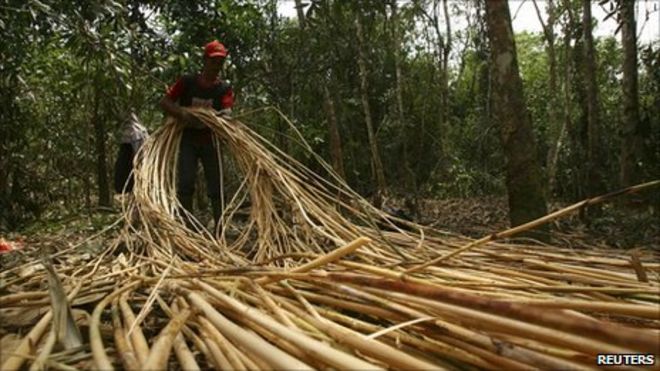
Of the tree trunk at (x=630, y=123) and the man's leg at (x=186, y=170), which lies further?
the tree trunk at (x=630, y=123)

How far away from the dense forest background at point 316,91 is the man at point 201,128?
0.19m

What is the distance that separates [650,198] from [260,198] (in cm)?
340

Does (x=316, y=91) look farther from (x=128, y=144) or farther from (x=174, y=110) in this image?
(x=174, y=110)

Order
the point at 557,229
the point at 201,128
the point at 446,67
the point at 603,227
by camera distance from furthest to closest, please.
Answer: the point at 446,67, the point at 603,227, the point at 557,229, the point at 201,128

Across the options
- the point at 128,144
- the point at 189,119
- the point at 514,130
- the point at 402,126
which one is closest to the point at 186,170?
the point at 189,119

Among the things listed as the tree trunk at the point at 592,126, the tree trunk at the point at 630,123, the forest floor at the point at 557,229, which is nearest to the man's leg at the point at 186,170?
the forest floor at the point at 557,229

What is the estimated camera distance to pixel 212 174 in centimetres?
279

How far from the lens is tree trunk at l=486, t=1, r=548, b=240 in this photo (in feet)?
7.06

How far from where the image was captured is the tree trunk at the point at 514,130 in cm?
215

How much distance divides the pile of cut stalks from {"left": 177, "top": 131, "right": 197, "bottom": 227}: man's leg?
1.06 m

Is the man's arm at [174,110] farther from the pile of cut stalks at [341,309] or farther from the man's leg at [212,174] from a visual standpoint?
the pile of cut stalks at [341,309]

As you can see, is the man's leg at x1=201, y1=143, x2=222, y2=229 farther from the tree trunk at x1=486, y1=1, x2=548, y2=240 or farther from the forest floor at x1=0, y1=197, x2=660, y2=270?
the tree trunk at x1=486, y1=1, x2=548, y2=240

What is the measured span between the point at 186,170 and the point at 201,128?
0.78 feet

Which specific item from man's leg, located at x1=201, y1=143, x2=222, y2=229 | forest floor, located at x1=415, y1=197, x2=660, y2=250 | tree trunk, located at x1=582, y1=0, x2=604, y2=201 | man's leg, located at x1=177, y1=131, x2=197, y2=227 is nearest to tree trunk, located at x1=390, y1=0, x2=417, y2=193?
forest floor, located at x1=415, y1=197, x2=660, y2=250
